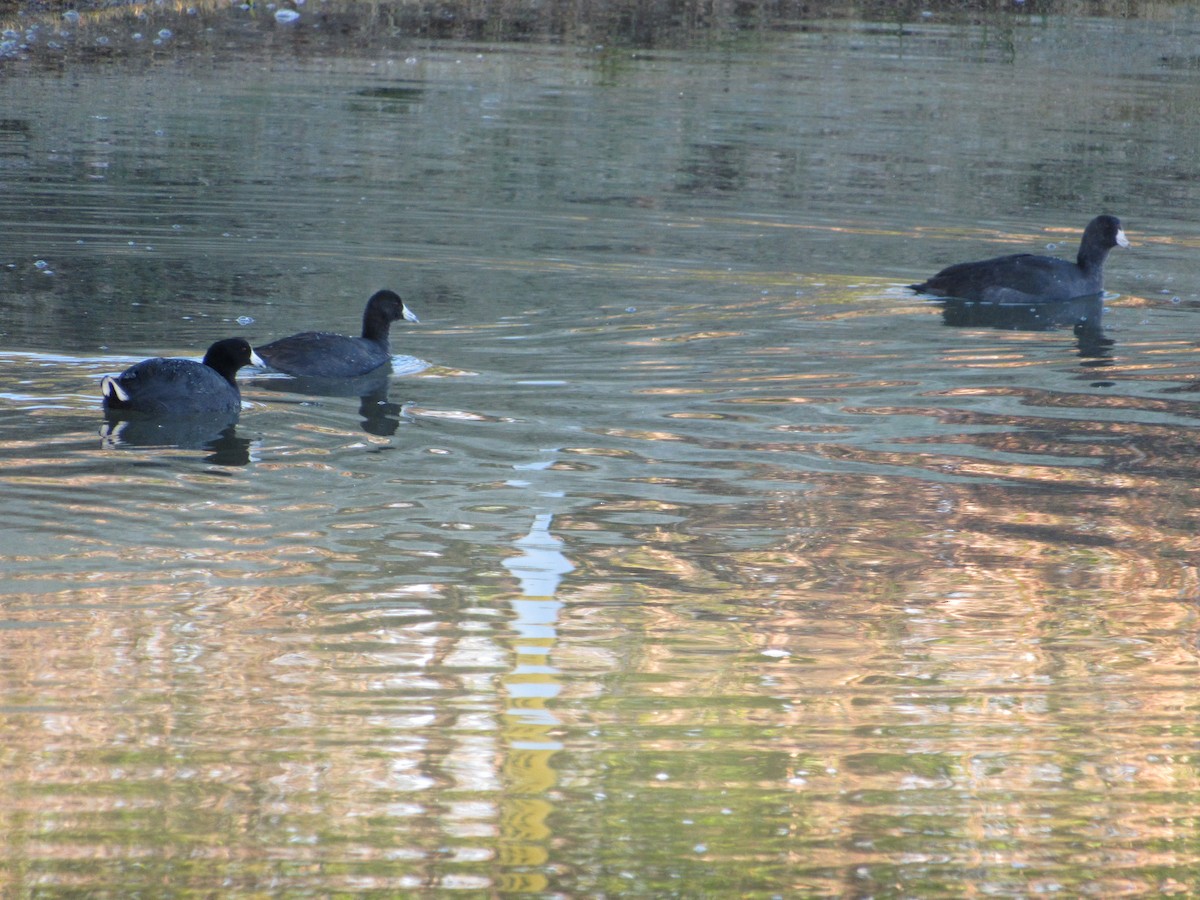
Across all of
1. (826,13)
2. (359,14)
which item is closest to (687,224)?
(359,14)

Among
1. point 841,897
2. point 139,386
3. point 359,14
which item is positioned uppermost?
point 359,14

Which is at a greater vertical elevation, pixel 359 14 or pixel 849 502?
pixel 359 14

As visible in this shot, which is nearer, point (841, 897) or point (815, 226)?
point (841, 897)

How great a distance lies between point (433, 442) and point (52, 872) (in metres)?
5.07

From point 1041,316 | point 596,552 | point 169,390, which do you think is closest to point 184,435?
point 169,390

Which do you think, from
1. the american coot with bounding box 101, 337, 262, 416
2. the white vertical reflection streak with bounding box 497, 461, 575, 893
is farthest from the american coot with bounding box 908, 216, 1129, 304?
the white vertical reflection streak with bounding box 497, 461, 575, 893

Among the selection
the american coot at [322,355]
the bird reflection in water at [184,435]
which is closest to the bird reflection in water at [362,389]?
the american coot at [322,355]

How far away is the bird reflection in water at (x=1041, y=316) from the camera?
13.2 meters

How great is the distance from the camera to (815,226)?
55.5 feet

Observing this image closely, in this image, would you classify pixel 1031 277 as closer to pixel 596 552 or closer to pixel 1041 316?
pixel 1041 316

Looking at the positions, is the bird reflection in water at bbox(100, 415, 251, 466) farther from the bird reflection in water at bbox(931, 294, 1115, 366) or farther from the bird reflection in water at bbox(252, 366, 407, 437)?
the bird reflection in water at bbox(931, 294, 1115, 366)

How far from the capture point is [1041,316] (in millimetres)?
14078

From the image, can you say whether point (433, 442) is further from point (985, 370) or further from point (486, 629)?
point (985, 370)

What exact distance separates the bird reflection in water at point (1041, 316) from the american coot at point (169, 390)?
584 centimetres
